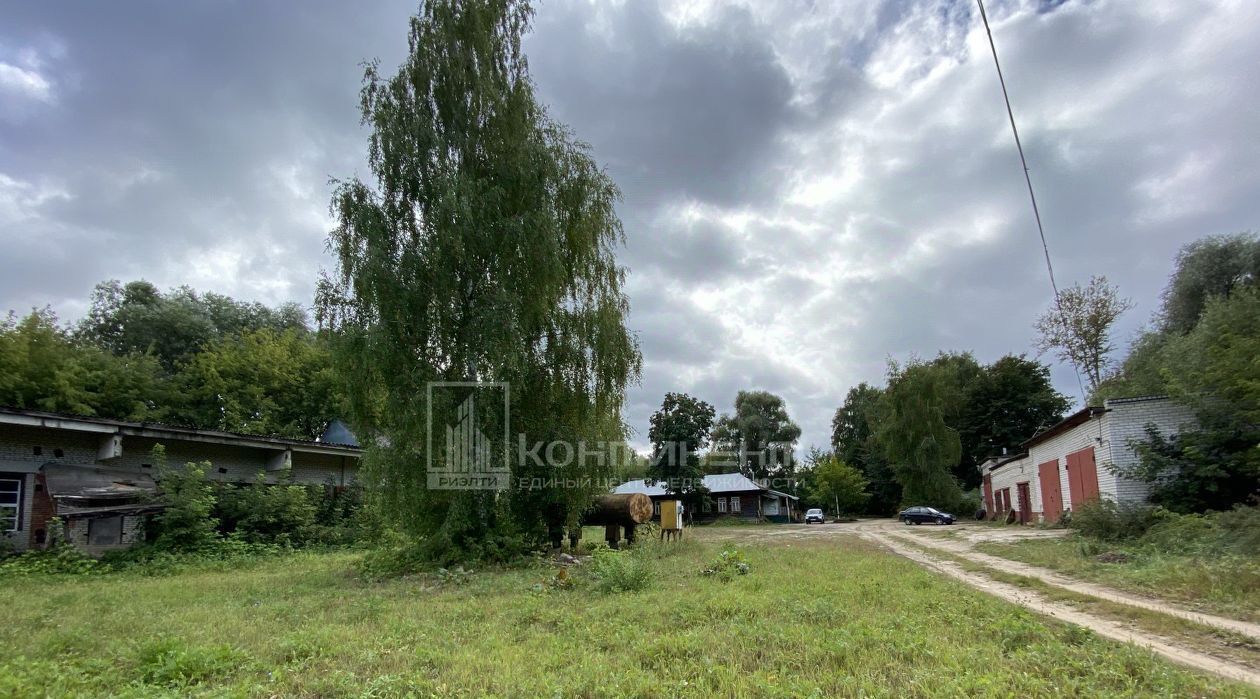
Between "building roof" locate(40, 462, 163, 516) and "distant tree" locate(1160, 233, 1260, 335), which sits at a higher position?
"distant tree" locate(1160, 233, 1260, 335)

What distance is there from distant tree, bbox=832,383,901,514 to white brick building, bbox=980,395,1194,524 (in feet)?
62.9

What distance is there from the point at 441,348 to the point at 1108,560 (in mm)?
13616

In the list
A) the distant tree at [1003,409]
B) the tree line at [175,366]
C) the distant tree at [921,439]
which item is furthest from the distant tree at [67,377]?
the distant tree at [1003,409]

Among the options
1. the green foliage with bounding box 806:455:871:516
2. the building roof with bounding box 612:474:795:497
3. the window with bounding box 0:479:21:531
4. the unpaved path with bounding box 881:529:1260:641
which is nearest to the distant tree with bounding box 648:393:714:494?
the building roof with bounding box 612:474:795:497

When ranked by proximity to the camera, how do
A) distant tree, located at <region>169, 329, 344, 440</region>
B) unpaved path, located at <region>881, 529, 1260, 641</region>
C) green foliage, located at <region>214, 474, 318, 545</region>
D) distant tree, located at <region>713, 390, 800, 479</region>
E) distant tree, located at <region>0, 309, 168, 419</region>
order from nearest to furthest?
1. unpaved path, located at <region>881, 529, 1260, 641</region>
2. green foliage, located at <region>214, 474, 318, 545</region>
3. distant tree, located at <region>0, 309, 168, 419</region>
4. distant tree, located at <region>169, 329, 344, 440</region>
5. distant tree, located at <region>713, 390, 800, 479</region>

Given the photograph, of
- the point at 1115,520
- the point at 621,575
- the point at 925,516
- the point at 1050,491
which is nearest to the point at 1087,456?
the point at 1050,491

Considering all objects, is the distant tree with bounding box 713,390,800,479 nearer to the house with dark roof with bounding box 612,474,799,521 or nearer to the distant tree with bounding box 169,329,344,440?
the house with dark roof with bounding box 612,474,799,521

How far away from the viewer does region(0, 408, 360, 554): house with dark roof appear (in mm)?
13633

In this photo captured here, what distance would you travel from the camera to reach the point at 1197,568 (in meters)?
9.01

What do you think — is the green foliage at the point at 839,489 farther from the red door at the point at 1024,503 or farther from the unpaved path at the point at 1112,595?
the unpaved path at the point at 1112,595

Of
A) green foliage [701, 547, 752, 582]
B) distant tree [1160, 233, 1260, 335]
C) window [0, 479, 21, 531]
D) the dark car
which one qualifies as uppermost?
distant tree [1160, 233, 1260, 335]

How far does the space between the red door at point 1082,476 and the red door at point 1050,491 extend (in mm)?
1529

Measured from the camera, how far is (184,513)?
1461cm

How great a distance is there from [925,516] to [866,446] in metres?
20.7
